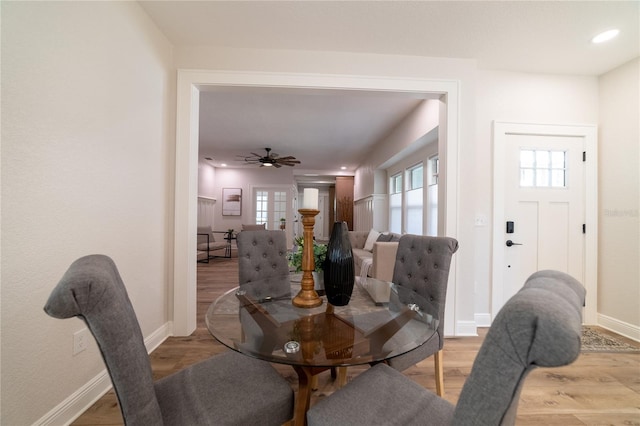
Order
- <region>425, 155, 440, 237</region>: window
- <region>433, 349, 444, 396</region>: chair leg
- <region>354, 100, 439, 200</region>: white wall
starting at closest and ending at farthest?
<region>433, 349, 444, 396</region>: chair leg
<region>354, 100, 439, 200</region>: white wall
<region>425, 155, 440, 237</region>: window

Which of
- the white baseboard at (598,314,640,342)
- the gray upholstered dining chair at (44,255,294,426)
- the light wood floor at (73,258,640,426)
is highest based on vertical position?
the gray upholstered dining chair at (44,255,294,426)

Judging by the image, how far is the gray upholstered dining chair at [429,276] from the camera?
148cm

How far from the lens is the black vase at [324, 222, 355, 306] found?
55.5 inches

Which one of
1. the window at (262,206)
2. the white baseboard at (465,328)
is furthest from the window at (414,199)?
the window at (262,206)

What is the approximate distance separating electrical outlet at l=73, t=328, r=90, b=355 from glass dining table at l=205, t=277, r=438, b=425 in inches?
30.9

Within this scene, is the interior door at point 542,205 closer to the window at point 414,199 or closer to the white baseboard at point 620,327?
the white baseboard at point 620,327

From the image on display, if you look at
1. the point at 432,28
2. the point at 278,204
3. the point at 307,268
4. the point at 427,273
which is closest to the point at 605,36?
the point at 432,28

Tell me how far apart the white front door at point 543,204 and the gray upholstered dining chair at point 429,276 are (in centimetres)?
168

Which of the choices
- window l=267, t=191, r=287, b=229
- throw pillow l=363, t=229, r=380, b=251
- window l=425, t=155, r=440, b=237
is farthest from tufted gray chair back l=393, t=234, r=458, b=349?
window l=267, t=191, r=287, b=229

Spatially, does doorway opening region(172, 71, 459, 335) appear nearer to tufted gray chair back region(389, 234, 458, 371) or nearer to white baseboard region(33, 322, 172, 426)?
white baseboard region(33, 322, 172, 426)

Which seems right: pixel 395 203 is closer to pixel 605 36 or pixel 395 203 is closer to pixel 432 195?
pixel 432 195

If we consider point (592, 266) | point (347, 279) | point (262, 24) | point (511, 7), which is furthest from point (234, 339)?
point (592, 266)

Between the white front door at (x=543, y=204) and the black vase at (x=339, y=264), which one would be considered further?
the white front door at (x=543, y=204)

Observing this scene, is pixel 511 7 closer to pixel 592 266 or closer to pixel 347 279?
pixel 347 279
